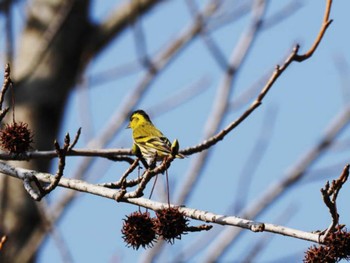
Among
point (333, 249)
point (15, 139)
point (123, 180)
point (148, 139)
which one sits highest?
point (148, 139)

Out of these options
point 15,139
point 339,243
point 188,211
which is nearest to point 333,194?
point 339,243

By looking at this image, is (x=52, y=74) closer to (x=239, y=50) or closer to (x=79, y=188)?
(x=239, y=50)

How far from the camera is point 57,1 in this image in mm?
7965

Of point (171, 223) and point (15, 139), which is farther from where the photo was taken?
point (15, 139)

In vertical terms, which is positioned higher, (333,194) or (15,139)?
(15,139)

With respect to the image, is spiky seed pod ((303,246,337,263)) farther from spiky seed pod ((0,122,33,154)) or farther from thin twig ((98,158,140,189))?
spiky seed pod ((0,122,33,154))

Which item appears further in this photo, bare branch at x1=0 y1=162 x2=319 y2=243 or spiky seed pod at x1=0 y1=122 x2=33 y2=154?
spiky seed pod at x1=0 y1=122 x2=33 y2=154

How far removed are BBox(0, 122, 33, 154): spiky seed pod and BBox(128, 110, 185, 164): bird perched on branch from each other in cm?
48

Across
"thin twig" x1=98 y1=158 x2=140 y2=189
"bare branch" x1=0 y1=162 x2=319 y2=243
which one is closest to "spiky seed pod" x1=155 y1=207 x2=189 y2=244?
"bare branch" x1=0 y1=162 x2=319 y2=243

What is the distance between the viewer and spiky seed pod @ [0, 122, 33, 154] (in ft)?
10.8

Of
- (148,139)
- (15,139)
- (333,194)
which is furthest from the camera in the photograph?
(148,139)

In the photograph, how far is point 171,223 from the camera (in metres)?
2.82

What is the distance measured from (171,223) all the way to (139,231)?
0.16 m

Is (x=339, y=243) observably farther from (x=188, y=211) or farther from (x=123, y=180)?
(x=123, y=180)
